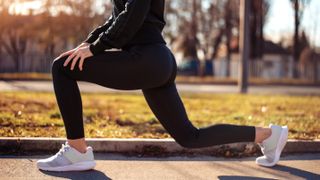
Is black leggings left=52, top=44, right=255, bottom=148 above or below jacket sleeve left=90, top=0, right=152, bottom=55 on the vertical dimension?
below

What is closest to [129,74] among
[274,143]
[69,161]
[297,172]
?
[69,161]

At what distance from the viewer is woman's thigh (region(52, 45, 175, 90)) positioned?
3330mm

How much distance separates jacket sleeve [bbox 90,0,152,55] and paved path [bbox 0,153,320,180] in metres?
1.02

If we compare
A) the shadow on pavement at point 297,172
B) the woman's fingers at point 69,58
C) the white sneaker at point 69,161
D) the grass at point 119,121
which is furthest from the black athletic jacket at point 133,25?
the grass at point 119,121

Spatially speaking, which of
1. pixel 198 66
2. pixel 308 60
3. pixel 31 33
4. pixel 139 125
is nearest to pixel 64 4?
pixel 31 33

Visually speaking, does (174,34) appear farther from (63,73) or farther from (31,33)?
(63,73)

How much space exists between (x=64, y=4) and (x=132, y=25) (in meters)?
28.4

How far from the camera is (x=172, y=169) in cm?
404

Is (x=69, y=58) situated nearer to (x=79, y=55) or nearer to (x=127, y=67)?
(x=79, y=55)

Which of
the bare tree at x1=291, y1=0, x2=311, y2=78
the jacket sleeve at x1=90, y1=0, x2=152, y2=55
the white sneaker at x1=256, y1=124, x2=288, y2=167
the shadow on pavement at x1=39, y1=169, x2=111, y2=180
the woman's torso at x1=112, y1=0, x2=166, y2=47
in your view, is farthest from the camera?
the bare tree at x1=291, y1=0, x2=311, y2=78

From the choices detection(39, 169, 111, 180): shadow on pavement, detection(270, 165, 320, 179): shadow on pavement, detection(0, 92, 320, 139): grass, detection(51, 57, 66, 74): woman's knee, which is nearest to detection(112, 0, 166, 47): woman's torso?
detection(51, 57, 66, 74): woman's knee

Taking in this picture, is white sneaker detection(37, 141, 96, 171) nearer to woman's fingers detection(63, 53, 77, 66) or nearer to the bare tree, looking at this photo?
woman's fingers detection(63, 53, 77, 66)

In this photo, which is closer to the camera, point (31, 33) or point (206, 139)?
point (206, 139)

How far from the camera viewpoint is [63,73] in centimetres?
342
